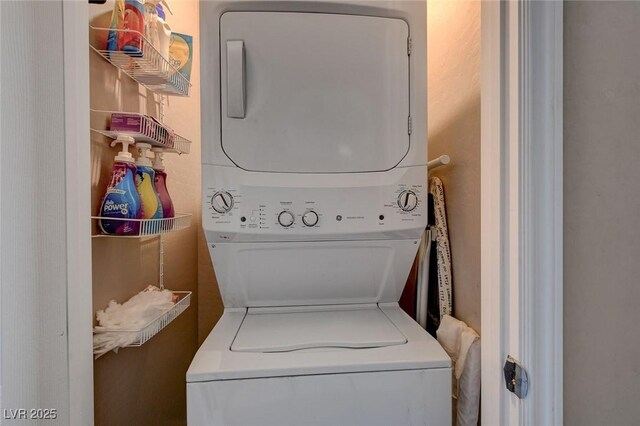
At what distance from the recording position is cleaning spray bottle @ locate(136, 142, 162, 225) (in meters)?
1.08

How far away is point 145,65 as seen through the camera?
1051 millimetres

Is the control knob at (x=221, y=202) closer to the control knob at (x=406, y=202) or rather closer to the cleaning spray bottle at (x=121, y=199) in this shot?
the cleaning spray bottle at (x=121, y=199)

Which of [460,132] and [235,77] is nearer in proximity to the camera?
[235,77]

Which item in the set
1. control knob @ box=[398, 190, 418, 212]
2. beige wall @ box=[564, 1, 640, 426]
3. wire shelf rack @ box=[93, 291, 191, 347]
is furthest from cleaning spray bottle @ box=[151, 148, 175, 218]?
beige wall @ box=[564, 1, 640, 426]

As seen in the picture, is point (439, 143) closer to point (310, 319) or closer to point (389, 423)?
point (310, 319)

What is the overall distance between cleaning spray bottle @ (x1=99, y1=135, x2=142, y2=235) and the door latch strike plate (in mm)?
1200

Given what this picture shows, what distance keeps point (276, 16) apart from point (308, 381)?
1.29 metres

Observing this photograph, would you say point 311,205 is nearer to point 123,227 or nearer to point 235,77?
point 235,77

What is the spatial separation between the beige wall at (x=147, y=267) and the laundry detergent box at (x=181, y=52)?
0.19 metres

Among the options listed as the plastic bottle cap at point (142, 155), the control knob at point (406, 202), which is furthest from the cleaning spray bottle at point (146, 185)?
the control knob at point (406, 202)

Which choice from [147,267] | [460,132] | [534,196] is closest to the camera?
[534,196]

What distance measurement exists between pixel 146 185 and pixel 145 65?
1.45ft

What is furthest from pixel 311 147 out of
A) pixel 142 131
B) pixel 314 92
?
pixel 142 131

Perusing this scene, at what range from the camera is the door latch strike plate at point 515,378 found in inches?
27.0
